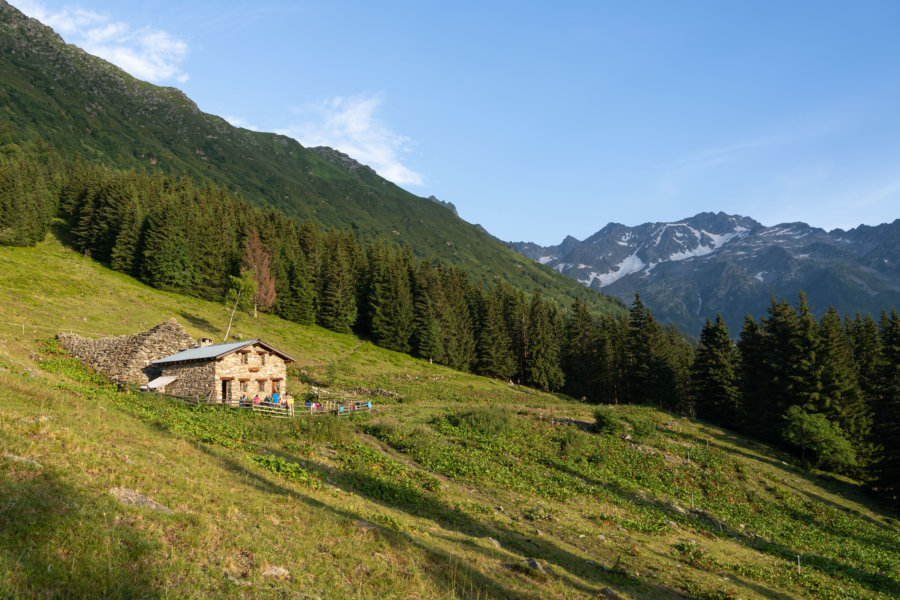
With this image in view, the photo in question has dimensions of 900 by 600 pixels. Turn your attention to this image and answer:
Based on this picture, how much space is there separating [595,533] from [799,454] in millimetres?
39376

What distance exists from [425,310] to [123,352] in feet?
174

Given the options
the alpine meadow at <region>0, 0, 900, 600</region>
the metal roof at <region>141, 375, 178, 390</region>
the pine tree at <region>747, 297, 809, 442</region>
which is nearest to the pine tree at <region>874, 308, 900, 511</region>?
the alpine meadow at <region>0, 0, 900, 600</region>

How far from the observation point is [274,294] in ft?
263

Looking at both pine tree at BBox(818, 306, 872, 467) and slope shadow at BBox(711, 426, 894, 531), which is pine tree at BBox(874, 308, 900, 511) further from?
pine tree at BBox(818, 306, 872, 467)

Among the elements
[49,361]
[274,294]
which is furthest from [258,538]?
[274,294]

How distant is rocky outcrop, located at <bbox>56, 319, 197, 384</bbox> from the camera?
3725cm

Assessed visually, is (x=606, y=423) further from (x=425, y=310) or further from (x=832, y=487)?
(x=425, y=310)

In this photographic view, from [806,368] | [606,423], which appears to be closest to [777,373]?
[806,368]

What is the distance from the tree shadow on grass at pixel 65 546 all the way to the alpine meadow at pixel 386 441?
0.16 ft

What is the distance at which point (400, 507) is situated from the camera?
16.1 metres

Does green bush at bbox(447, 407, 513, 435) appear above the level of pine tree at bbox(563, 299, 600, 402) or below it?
below

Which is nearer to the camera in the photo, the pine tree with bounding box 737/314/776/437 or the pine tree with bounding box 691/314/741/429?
the pine tree with bounding box 737/314/776/437

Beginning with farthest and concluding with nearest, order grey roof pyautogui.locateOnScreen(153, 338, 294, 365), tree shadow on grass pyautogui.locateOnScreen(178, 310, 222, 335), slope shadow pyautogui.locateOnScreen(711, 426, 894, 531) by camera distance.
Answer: tree shadow on grass pyautogui.locateOnScreen(178, 310, 222, 335) < grey roof pyautogui.locateOnScreen(153, 338, 294, 365) < slope shadow pyautogui.locateOnScreen(711, 426, 894, 531)

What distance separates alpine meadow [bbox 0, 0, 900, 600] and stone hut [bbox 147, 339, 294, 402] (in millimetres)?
365
